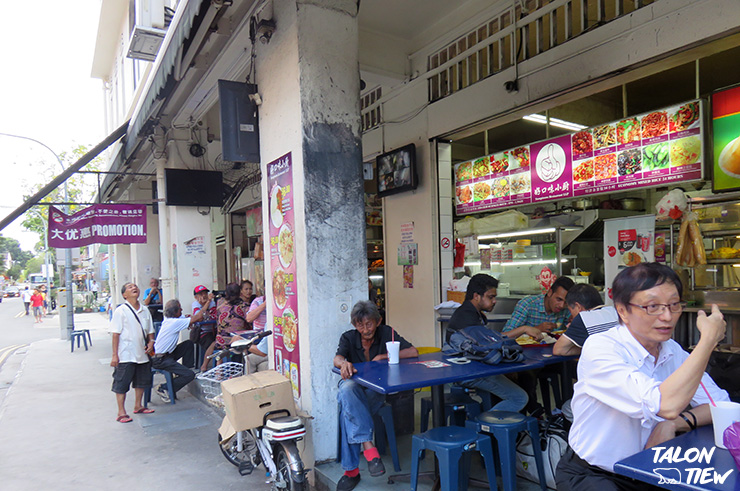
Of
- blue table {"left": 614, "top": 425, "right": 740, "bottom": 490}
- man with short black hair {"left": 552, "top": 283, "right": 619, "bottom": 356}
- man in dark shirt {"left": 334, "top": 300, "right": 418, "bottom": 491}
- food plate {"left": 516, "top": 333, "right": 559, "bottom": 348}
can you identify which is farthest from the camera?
food plate {"left": 516, "top": 333, "right": 559, "bottom": 348}

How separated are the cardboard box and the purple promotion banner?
21.3 feet

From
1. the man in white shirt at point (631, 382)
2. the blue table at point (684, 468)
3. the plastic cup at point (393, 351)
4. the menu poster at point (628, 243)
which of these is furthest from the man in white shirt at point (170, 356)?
the blue table at point (684, 468)

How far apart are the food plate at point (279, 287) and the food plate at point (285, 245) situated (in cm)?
11

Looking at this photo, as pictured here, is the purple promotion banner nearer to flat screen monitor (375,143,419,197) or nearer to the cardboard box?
flat screen monitor (375,143,419,197)

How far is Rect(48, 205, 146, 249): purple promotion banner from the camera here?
911 cm

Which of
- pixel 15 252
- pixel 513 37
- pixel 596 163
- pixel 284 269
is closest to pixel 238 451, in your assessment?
pixel 284 269

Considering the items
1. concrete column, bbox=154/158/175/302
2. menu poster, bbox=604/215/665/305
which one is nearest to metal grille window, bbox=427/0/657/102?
menu poster, bbox=604/215/665/305

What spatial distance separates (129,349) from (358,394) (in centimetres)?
382

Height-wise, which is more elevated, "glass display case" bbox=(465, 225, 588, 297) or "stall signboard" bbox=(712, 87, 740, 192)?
"stall signboard" bbox=(712, 87, 740, 192)

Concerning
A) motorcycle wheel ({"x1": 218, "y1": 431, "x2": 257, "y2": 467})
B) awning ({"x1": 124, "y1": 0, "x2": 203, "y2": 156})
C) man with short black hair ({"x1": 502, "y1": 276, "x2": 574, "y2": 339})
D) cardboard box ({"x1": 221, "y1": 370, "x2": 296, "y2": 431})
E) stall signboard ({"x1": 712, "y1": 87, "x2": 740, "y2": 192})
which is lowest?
motorcycle wheel ({"x1": 218, "y1": 431, "x2": 257, "y2": 467})

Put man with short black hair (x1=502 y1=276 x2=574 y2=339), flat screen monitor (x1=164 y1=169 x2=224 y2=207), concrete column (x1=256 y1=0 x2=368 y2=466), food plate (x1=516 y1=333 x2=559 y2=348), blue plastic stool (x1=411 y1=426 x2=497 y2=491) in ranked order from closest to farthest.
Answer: blue plastic stool (x1=411 y1=426 x2=497 y2=491)
concrete column (x1=256 y1=0 x2=368 y2=466)
food plate (x1=516 y1=333 x2=559 y2=348)
man with short black hair (x1=502 y1=276 x2=574 y2=339)
flat screen monitor (x1=164 y1=169 x2=224 y2=207)

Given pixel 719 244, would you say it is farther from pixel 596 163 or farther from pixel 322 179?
pixel 322 179

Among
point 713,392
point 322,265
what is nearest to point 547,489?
point 713,392

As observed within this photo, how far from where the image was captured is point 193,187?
8.98 meters
